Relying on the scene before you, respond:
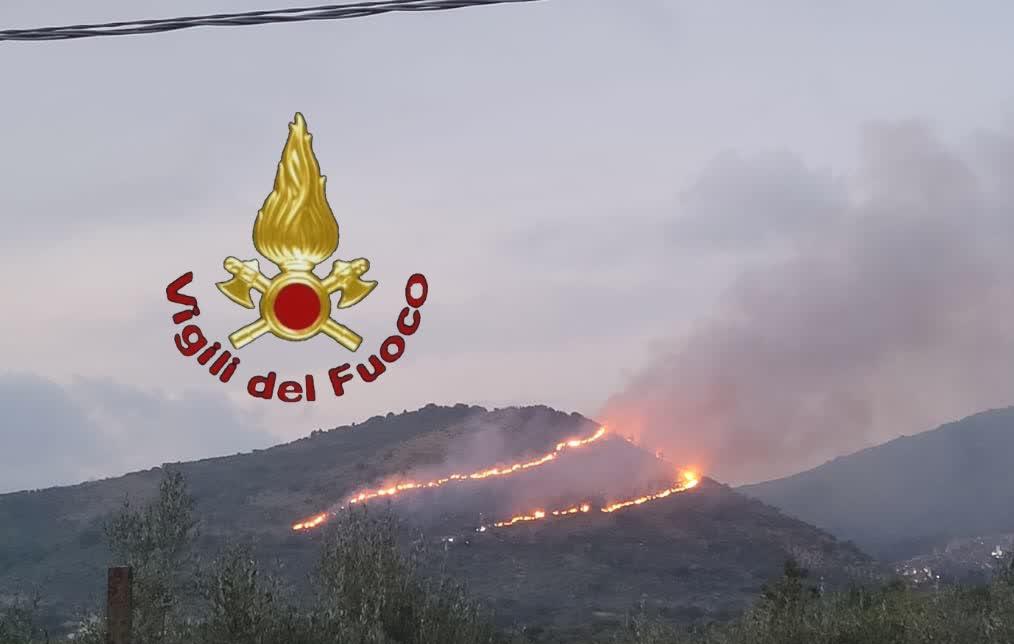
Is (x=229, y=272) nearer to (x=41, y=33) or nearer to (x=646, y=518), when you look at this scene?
(x=41, y=33)

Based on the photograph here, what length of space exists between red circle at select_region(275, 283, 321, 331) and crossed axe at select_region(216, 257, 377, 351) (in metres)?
0.06

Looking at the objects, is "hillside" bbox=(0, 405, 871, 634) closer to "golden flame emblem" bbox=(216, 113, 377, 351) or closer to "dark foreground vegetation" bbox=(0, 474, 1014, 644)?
"dark foreground vegetation" bbox=(0, 474, 1014, 644)

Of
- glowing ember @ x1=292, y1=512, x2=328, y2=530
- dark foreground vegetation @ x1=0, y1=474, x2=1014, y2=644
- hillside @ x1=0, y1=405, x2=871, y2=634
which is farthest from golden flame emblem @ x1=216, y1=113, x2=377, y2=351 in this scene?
glowing ember @ x1=292, y1=512, x2=328, y2=530

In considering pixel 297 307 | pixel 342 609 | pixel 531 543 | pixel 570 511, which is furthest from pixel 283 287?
pixel 570 511

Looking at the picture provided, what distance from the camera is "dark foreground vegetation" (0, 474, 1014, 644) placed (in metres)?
23.2

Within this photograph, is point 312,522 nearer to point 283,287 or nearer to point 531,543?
point 531,543

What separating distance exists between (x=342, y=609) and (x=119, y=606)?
38.7ft

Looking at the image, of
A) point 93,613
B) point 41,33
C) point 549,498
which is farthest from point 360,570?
point 549,498

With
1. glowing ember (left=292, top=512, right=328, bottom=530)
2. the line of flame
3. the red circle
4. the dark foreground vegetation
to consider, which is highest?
glowing ember (left=292, top=512, right=328, bottom=530)

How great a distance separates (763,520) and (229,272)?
172m

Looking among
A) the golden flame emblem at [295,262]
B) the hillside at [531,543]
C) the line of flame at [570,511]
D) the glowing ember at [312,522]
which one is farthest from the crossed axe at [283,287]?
the glowing ember at [312,522]

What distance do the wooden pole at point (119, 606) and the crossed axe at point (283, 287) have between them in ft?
15.7

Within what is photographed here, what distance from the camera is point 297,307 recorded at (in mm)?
17828

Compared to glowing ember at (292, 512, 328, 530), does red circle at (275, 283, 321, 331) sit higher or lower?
lower
